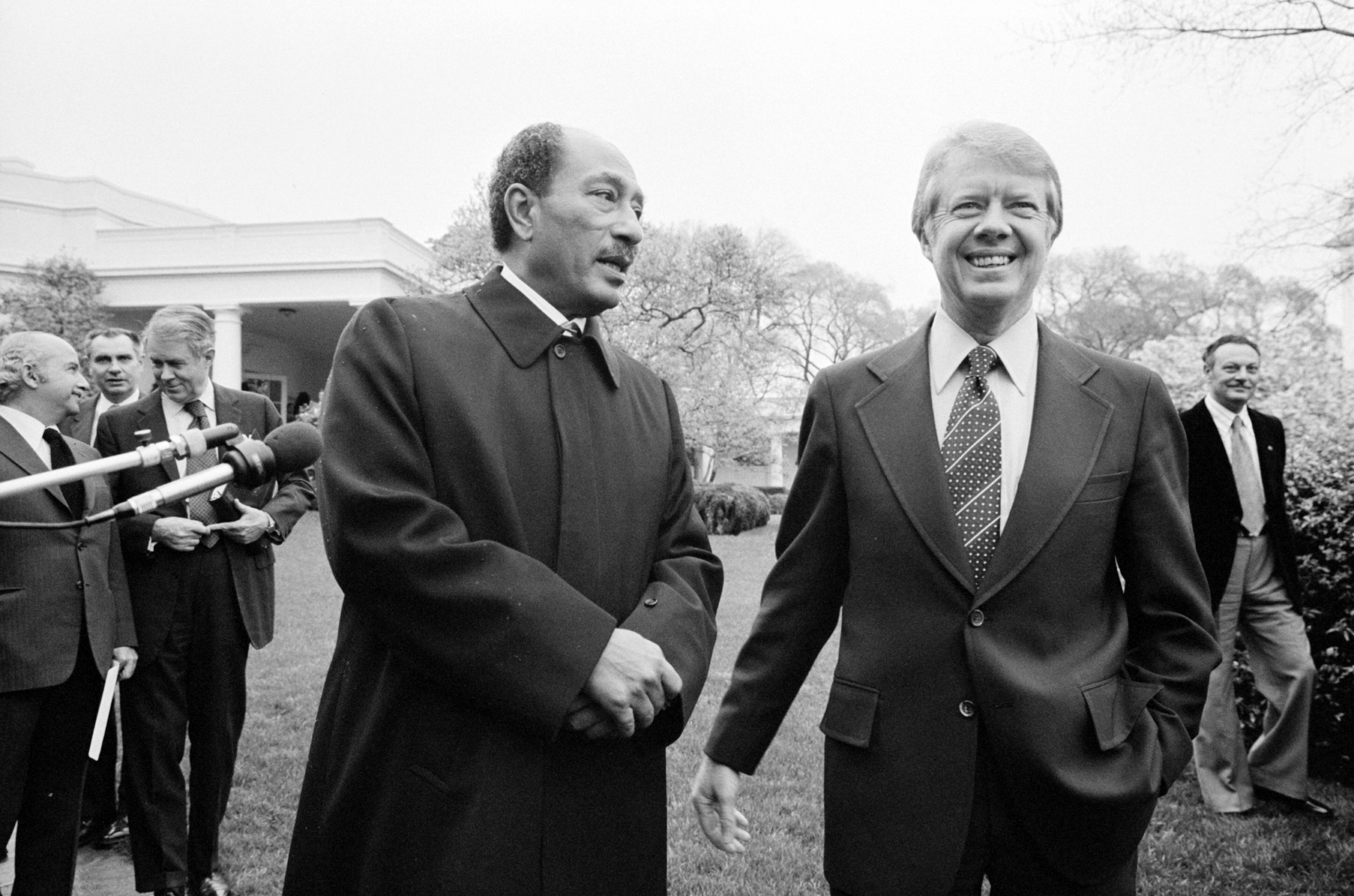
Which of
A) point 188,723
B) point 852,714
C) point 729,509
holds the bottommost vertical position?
point 729,509

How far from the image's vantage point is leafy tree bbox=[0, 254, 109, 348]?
2288 centimetres

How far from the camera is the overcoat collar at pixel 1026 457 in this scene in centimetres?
198

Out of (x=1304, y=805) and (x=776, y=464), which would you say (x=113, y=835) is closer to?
(x=1304, y=805)

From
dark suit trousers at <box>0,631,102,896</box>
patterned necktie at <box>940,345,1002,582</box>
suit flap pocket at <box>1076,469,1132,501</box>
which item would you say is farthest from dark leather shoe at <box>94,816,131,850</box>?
suit flap pocket at <box>1076,469,1132,501</box>

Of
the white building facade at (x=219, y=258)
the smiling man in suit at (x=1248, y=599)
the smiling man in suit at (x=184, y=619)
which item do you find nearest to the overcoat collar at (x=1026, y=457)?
the smiling man in suit at (x=184, y=619)

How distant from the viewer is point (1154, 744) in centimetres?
195

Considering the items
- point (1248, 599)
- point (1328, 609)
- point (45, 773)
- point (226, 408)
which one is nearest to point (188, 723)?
point (45, 773)

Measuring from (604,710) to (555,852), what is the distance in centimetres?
31

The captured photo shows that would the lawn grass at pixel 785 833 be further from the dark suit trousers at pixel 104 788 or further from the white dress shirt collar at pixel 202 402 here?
the white dress shirt collar at pixel 202 402

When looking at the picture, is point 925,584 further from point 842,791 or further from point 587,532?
point 587,532

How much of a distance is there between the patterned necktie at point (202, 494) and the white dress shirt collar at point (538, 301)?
2022mm

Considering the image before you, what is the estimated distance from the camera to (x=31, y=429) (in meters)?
3.37

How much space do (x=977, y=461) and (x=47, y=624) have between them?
3.03 m

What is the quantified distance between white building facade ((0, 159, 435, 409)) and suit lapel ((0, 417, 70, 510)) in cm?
2234
